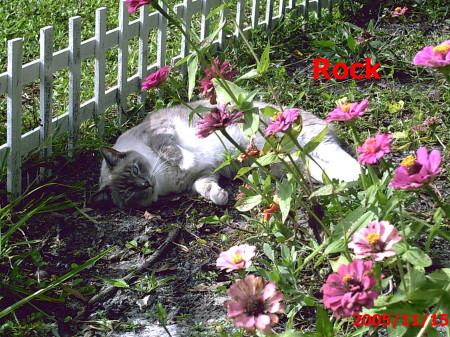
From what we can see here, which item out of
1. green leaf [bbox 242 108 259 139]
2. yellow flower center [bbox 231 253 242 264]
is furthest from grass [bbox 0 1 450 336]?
yellow flower center [bbox 231 253 242 264]

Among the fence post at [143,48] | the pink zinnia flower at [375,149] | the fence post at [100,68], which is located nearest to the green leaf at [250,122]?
the pink zinnia flower at [375,149]

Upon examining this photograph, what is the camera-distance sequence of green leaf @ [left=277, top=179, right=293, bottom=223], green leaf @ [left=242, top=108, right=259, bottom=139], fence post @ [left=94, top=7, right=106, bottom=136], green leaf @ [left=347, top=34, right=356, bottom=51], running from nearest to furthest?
green leaf @ [left=242, top=108, right=259, bottom=139], green leaf @ [left=277, top=179, right=293, bottom=223], fence post @ [left=94, top=7, right=106, bottom=136], green leaf @ [left=347, top=34, right=356, bottom=51]

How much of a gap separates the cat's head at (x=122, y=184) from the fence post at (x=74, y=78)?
0.31 meters

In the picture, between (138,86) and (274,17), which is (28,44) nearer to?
(138,86)

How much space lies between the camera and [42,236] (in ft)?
10.9

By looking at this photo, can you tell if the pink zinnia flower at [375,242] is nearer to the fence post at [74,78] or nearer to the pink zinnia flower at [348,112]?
the pink zinnia flower at [348,112]

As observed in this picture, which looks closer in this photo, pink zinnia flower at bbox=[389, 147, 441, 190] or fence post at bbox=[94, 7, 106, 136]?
pink zinnia flower at bbox=[389, 147, 441, 190]

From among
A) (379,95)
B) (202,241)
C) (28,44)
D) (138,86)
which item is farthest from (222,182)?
(28,44)

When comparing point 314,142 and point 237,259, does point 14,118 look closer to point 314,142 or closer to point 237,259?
point 314,142

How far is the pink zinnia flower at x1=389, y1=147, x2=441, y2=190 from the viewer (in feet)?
5.11

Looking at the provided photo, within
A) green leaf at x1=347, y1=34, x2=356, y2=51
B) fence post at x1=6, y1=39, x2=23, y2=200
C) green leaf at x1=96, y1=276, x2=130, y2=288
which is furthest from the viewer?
green leaf at x1=347, y1=34, x2=356, y2=51

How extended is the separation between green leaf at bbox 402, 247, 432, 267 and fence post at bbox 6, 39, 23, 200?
7.77ft

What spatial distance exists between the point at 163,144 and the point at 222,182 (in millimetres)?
425

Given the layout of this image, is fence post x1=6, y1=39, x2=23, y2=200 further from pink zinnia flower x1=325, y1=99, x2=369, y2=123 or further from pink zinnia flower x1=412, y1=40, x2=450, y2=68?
pink zinnia flower x1=412, y1=40, x2=450, y2=68
